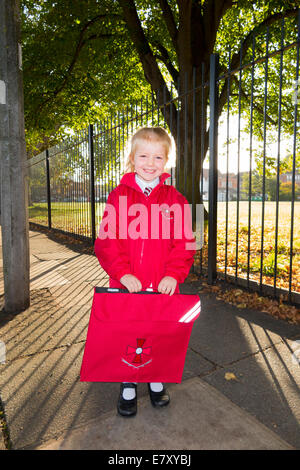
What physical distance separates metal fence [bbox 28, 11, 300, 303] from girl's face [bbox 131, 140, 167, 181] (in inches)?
7.6

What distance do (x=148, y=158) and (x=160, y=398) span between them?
1.37 metres

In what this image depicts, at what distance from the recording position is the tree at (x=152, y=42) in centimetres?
729

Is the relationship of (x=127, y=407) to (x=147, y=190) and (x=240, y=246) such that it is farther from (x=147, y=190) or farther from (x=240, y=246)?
(x=240, y=246)

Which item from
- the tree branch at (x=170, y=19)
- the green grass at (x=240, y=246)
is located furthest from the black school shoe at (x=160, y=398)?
the tree branch at (x=170, y=19)

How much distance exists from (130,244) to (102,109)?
491 inches

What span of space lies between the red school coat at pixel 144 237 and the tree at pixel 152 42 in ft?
11.3

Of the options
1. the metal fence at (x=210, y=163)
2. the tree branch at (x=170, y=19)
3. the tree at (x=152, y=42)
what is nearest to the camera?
the metal fence at (x=210, y=163)

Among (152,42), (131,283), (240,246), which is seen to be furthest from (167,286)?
(152,42)

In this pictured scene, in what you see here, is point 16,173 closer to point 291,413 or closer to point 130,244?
point 130,244

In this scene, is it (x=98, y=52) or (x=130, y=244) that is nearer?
(x=130, y=244)

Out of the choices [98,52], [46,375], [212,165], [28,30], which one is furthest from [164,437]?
[28,30]

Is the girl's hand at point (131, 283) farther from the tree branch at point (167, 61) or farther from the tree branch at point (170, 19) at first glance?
the tree branch at point (167, 61)

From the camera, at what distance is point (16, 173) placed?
3.23 metres

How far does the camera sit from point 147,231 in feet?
6.06
